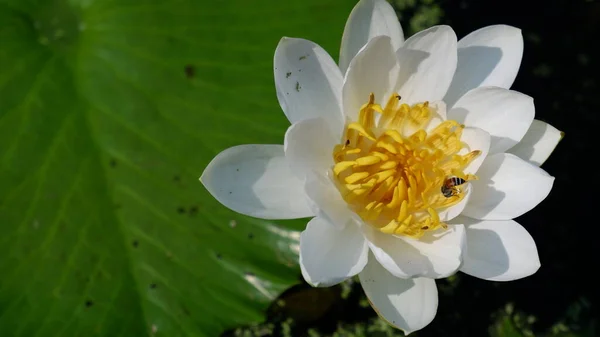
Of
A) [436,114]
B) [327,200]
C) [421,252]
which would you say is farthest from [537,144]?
[327,200]

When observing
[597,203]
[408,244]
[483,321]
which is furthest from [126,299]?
[597,203]

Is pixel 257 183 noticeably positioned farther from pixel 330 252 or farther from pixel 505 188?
pixel 505 188

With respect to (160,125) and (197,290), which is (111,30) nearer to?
(160,125)

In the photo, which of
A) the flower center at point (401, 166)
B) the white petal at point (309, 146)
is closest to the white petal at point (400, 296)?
the flower center at point (401, 166)

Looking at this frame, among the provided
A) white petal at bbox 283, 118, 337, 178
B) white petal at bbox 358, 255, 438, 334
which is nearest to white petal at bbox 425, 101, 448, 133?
white petal at bbox 283, 118, 337, 178

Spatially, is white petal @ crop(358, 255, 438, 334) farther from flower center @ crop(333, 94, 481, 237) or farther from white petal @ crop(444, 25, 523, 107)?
white petal @ crop(444, 25, 523, 107)

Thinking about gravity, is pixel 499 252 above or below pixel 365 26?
below
